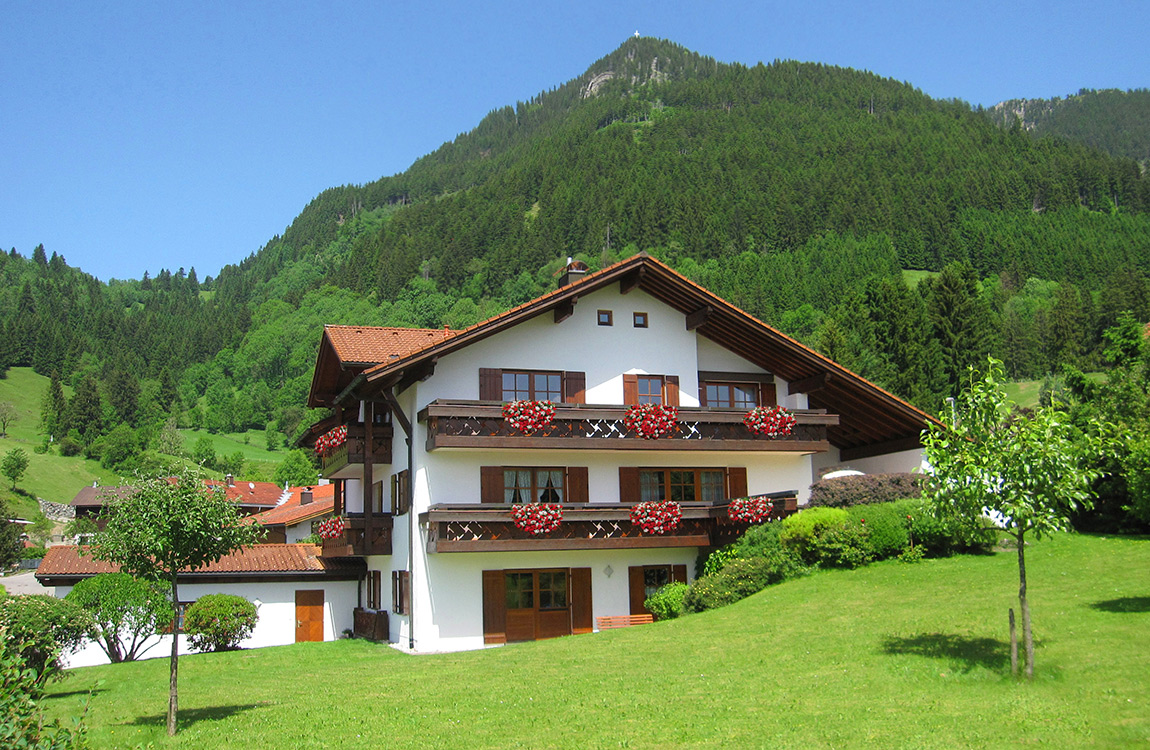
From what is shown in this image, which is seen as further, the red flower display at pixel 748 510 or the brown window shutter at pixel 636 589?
the brown window shutter at pixel 636 589

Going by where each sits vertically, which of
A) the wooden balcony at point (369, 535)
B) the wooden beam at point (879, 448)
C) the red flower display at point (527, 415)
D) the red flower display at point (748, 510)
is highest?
the red flower display at point (527, 415)

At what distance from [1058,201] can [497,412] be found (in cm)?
15318

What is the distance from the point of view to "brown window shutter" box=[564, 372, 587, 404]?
88.2ft

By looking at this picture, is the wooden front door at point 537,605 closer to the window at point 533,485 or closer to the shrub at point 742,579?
the window at point 533,485

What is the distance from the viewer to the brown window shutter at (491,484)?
25.2 meters

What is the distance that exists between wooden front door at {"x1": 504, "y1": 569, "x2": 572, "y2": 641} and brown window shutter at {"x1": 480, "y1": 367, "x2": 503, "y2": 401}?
15.2 ft

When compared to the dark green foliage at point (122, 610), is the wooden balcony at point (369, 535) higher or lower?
higher

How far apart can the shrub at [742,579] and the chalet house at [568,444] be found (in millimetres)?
2354

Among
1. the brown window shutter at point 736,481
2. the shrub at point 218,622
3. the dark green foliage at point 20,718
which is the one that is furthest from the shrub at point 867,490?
the dark green foliage at point 20,718

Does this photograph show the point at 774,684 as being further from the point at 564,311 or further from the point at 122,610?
the point at 122,610

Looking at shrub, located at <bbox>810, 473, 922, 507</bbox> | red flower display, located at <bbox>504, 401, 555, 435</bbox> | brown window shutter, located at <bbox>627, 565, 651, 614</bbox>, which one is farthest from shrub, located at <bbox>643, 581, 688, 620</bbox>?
red flower display, located at <bbox>504, 401, 555, 435</bbox>

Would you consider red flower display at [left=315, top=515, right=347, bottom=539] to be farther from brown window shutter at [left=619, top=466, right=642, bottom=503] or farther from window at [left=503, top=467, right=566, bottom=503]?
brown window shutter at [left=619, top=466, right=642, bottom=503]

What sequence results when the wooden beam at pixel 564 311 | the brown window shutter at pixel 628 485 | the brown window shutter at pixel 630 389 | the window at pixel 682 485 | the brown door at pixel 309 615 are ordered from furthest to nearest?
the brown door at pixel 309 615
the brown window shutter at pixel 630 389
the window at pixel 682 485
the brown window shutter at pixel 628 485
the wooden beam at pixel 564 311

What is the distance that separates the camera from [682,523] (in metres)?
26.3
